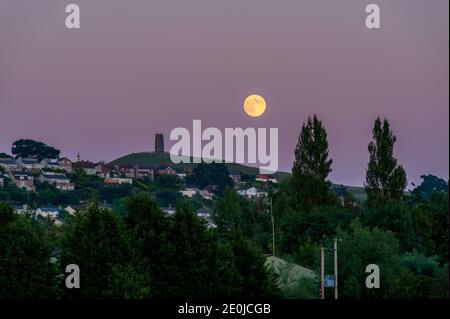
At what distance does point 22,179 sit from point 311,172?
7623 cm

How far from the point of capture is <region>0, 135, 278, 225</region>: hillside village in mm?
124375

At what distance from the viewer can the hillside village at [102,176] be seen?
12438cm

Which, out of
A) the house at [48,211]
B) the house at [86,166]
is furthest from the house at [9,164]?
the house at [48,211]

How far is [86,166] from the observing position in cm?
15450

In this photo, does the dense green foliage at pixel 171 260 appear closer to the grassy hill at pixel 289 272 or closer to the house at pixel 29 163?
the grassy hill at pixel 289 272

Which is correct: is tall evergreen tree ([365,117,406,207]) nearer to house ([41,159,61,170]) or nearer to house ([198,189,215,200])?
house ([198,189,215,200])

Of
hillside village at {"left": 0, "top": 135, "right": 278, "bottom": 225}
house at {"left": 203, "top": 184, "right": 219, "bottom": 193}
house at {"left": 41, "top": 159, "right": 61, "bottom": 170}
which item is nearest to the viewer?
hillside village at {"left": 0, "top": 135, "right": 278, "bottom": 225}

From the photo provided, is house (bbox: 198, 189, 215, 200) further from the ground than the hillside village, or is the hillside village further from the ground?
the hillside village

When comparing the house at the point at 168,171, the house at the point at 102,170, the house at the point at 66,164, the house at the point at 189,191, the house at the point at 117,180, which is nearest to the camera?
the house at the point at 189,191

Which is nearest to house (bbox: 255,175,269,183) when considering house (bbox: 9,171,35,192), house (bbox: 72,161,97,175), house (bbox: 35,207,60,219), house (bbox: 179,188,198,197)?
house (bbox: 179,188,198,197)

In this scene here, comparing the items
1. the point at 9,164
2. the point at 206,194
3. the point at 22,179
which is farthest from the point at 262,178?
the point at 9,164

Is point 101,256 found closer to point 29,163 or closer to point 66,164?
point 29,163

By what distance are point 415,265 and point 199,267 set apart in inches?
584
